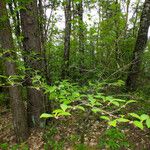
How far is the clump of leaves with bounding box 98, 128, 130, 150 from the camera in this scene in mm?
5723

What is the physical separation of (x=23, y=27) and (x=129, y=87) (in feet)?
14.8

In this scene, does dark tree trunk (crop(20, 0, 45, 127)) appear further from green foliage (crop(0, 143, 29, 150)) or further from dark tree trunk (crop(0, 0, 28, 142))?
green foliage (crop(0, 143, 29, 150))

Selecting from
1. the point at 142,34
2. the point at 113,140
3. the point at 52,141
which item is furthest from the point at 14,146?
the point at 142,34

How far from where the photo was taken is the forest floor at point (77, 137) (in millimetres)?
5828

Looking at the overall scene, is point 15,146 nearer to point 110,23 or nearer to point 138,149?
point 138,149

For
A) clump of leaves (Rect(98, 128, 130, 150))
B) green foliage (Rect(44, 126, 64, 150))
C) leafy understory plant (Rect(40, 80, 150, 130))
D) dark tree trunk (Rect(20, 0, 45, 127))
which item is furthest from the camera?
dark tree trunk (Rect(20, 0, 45, 127))

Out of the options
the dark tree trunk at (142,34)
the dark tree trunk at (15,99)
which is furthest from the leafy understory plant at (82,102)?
the dark tree trunk at (142,34)

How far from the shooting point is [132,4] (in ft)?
49.3

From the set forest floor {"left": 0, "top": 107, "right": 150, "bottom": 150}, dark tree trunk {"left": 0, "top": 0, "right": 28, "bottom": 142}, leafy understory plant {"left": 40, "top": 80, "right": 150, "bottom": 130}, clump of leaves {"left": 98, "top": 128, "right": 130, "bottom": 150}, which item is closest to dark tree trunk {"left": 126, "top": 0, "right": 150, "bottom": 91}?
forest floor {"left": 0, "top": 107, "right": 150, "bottom": 150}

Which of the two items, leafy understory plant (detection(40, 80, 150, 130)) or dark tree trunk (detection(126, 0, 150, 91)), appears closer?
leafy understory plant (detection(40, 80, 150, 130))

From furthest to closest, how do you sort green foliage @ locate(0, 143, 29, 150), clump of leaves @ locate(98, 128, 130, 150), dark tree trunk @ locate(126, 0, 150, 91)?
dark tree trunk @ locate(126, 0, 150, 91) → green foliage @ locate(0, 143, 29, 150) → clump of leaves @ locate(98, 128, 130, 150)

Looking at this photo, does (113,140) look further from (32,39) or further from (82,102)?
(82,102)

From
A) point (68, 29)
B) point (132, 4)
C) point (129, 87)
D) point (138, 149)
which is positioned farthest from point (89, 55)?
point (132, 4)

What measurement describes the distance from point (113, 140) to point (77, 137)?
95 cm
